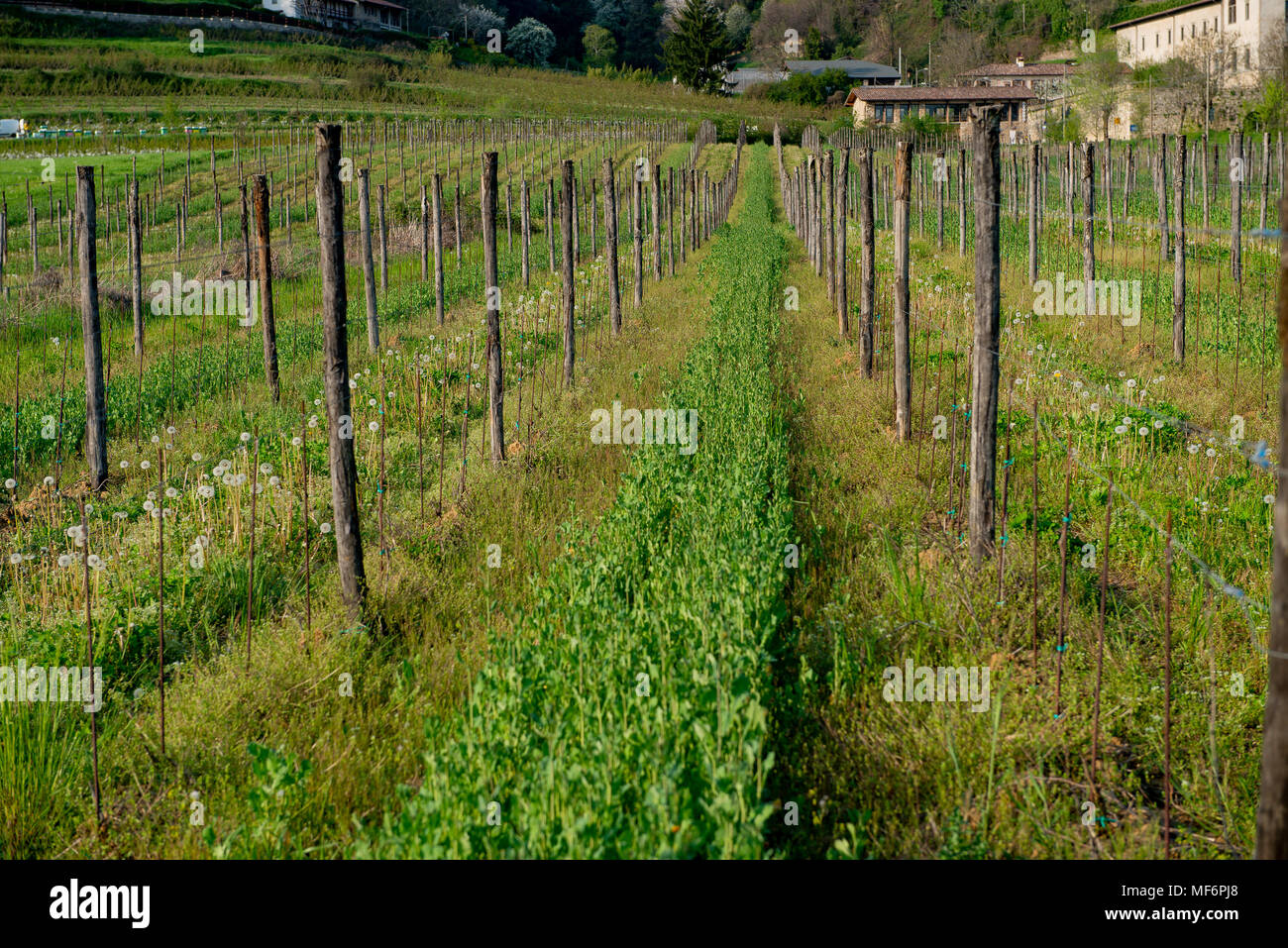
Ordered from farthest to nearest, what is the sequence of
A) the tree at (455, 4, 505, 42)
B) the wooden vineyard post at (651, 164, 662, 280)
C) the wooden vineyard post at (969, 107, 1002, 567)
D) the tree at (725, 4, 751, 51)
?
the tree at (725, 4, 751, 51) → the tree at (455, 4, 505, 42) → the wooden vineyard post at (651, 164, 662, 280) → the wooden vineyard post at (969, 107, 1002, 567)

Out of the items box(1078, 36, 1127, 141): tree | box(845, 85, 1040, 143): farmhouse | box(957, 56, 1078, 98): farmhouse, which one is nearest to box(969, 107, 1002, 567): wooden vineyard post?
box(1078, 36, 1127, 141): tree

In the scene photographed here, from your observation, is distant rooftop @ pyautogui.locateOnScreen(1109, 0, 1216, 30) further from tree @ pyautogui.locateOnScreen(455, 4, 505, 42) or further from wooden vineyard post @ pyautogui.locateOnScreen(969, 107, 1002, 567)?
wooden vineyard post @ pyautogui.locateOnScreen(969, 107, 1002, 567)

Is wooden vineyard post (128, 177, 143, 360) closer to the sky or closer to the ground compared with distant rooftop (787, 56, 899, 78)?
closer to the ground

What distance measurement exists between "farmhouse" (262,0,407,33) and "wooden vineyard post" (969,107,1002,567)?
86.3 m

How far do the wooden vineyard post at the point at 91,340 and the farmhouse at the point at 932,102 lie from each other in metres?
65.8

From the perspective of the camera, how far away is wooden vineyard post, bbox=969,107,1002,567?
253 inches

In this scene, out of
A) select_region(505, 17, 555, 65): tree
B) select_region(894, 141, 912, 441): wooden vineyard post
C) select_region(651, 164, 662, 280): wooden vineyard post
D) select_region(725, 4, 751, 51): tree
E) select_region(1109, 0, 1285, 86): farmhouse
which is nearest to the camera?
select_region(894, 141, 912, 441): wooden vineyard post

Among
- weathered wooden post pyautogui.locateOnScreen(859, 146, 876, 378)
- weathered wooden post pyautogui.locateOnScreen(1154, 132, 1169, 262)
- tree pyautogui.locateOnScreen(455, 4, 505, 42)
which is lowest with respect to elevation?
weathered wooden post pyautogui.locateOnScreen(859, 146, 876, 378)

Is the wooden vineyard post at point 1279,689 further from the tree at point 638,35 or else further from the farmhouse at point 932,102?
the tree at point 638,35

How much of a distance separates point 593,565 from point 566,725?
1.65 m

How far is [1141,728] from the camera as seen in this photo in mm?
4660
